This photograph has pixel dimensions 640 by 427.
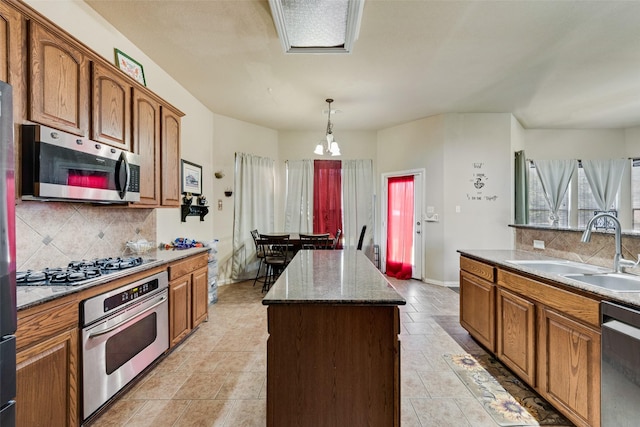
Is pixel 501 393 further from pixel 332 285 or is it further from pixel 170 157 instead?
pixel 170 157

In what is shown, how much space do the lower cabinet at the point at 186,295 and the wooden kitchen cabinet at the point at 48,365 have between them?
0.90 m

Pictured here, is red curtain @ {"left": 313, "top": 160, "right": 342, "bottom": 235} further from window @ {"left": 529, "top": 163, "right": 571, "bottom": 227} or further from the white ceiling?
window @ {"left": 529, "top": 163, "right": 571, "bottom": 227}

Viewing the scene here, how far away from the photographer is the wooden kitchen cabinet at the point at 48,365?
3.99 feet

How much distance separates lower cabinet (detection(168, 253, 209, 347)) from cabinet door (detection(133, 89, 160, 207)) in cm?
67

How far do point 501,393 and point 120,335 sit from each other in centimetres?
261

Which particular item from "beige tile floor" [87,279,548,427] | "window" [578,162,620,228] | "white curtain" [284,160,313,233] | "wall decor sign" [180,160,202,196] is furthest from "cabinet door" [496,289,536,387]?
"window" [578,162,620,228]

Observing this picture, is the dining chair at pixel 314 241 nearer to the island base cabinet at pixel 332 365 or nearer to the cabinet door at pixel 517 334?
the cabinet door at pixel 517 334

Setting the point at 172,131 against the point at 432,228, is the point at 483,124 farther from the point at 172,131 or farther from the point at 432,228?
the point at 172,131

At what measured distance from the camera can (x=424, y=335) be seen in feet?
9.37

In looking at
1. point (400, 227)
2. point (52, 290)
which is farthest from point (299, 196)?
point (52, 290)

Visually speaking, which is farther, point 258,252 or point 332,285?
point 258,252

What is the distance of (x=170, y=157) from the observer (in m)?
2.84

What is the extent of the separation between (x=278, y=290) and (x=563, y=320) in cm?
166

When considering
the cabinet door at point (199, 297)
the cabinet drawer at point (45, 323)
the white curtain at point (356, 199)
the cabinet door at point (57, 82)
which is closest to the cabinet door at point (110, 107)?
the cabinet door at point (57, 82)
